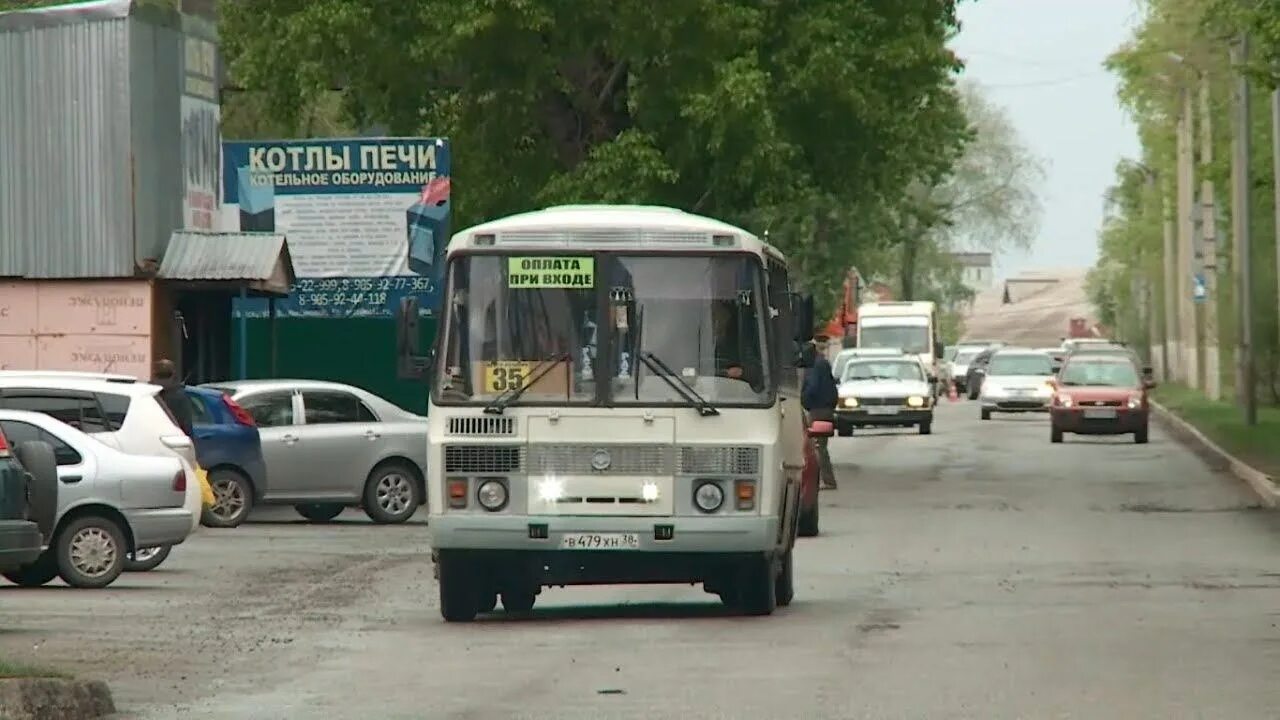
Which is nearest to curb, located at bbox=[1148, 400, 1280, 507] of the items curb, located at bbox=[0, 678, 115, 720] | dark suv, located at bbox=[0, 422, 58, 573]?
dark suv, located at bbox=[0, 422, 58, 573]

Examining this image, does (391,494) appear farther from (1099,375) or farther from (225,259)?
(1099,375)

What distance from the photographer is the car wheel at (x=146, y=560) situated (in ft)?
80.4

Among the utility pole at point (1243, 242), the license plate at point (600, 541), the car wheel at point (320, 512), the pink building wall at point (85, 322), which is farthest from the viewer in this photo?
the utility pole at point (1243, 242)

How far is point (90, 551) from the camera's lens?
22.5 m

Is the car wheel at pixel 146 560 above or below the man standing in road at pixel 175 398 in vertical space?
below

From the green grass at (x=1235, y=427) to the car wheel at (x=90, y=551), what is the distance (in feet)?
62.2

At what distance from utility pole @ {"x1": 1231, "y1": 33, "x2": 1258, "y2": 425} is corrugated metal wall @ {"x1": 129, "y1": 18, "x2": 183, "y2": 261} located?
21.0 metres

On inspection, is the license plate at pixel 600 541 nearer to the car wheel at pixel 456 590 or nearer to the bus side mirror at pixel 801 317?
the car wheel at pixel 456 590

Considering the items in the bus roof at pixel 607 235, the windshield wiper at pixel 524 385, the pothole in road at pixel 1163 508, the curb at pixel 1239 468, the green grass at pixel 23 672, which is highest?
the bus roof at pixel 607 235

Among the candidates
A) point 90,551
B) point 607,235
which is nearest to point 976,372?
point 90,551

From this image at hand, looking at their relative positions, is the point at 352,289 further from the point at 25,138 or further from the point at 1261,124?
the point at 1261,124

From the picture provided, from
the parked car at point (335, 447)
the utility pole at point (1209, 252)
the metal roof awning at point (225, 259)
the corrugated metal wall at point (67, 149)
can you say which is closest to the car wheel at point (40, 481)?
the parked car at point (335, 447)

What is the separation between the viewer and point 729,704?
13.7 metres

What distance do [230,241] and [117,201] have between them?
1.61m
